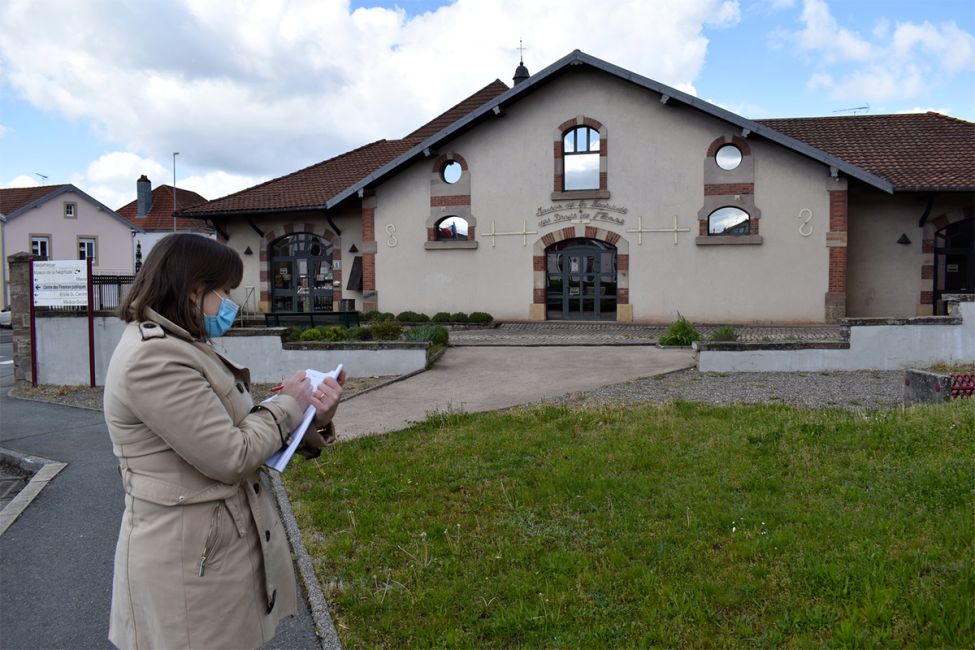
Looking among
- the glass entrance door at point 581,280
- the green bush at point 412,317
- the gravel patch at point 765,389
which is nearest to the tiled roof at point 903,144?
the glass entrance door at point 581,280

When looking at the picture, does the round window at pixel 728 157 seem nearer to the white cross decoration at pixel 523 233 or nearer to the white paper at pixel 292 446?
the white cross decoration at pixel 523 233

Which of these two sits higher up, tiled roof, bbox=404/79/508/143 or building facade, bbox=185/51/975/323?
tiled roof, bbox=404/79/508/143

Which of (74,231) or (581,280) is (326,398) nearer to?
(581,280)

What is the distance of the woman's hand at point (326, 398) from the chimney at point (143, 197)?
2190 inches

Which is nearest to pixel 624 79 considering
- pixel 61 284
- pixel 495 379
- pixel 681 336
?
pixel 681 336

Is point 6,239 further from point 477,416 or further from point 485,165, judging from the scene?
point 477,416

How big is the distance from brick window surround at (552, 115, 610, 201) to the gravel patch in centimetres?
984

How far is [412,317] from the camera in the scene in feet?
72.3

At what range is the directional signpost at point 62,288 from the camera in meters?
13.7

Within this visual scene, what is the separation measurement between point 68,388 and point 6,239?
120ft

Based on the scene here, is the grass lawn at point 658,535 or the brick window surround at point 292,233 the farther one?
the brick window surround at point 292,233

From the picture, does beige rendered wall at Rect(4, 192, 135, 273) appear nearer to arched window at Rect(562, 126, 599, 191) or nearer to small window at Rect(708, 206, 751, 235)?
arched window at Rect(562, 126, 599, 191)

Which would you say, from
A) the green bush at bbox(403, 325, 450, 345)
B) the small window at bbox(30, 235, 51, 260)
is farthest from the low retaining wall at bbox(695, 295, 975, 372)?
the small window at bbox(30, 235, 51, 260)

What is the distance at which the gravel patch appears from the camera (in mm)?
9477
